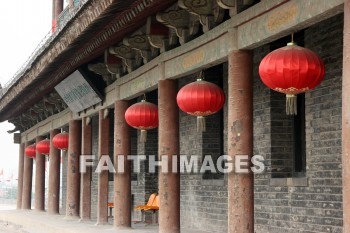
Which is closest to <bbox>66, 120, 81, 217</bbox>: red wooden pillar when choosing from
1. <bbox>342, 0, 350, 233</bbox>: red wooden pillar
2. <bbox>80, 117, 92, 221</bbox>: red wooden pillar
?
<bbox>80, 117, 92, 221</bbox>: red wooden pillar

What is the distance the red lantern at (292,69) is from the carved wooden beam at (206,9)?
181 cm

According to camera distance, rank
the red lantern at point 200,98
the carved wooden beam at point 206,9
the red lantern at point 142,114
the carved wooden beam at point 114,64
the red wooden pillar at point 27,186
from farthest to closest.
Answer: the red wooden pillar at point 27,186, the carved wooden beam at point 114,64, the red lantern at point 142,114, the red lantern at point 200,98, the carved wooden beam at point 206,9

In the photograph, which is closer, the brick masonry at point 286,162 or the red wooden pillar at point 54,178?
the brick masonry at point 286,162

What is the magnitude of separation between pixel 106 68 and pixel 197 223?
3181 millimetres

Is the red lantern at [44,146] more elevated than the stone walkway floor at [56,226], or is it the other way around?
the red lantern at [44,146]

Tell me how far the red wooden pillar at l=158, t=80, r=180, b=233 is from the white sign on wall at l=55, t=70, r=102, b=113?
3278mm

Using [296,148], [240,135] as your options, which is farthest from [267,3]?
[296,148]

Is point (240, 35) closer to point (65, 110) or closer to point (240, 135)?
point (240, 135)

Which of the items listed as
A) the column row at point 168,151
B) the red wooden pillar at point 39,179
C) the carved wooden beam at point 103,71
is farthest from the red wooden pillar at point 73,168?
the red wooden pillar at point 39,179

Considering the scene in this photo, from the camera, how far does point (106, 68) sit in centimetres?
1172

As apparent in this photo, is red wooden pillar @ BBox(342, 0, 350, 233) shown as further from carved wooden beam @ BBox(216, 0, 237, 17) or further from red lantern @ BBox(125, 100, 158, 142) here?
red lantern @ BBox(125, 100, 158, 142)

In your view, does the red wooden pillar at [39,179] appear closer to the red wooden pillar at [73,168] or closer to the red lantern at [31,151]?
the red lantern at [31,151]

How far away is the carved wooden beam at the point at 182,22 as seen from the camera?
821 centimetres

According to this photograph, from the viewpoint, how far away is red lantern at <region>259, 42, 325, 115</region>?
5695mm
